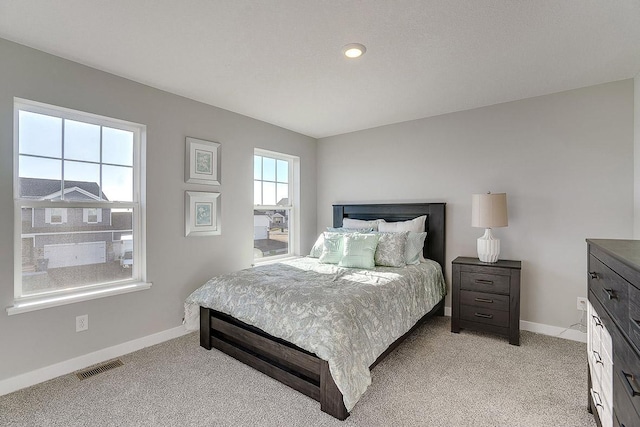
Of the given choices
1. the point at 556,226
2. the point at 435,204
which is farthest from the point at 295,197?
the point at 556,226

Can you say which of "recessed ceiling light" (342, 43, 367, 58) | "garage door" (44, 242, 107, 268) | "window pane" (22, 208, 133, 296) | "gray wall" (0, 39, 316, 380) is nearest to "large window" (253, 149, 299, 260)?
"gray wall" (0, 39, 316, 380)

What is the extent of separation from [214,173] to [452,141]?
276cm

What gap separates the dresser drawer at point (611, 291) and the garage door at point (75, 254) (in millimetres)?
3380

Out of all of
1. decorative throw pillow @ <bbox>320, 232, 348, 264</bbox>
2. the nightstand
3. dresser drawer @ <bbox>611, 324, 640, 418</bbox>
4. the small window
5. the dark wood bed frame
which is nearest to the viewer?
dresser drawer @ <bbox>611, 324, 640, 418</bbox>

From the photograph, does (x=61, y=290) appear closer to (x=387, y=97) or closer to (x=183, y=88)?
(x=183, y=88)

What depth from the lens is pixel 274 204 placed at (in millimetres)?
4262

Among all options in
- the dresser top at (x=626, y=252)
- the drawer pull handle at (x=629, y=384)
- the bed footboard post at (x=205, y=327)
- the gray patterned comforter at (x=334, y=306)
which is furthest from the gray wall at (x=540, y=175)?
the bed footboard post at (x=205, y=327)

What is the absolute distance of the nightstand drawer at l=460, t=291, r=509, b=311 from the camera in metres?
2.87

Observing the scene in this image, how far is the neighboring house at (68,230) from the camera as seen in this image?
2281 mm

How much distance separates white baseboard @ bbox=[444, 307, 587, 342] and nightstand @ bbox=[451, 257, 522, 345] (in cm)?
49

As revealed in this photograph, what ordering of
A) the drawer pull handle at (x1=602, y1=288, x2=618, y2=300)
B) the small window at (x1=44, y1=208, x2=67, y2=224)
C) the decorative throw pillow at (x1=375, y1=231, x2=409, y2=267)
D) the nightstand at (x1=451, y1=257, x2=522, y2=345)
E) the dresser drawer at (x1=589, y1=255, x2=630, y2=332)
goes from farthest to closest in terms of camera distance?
the decorative throw pillow at (x1=375, y1=231, x2=409, y2=267), the nightstand at (x1=451, y1=257, x2=522, y2=345), the small window at (x1=44, y1=208, x2=67, y2=224), the drawer pull handle at (x1=602, y1=288, x2=618, y2=300), the dresser drawer at (x1=589, y1=255, x2=630, y2=332)

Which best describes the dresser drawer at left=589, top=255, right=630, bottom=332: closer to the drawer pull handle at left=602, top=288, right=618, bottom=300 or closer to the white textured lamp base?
the drawer pull handle at left=602, top=288, right=618, bottom=300

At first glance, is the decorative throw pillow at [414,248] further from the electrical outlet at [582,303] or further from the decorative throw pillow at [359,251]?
the electrical outlet at [582,303]

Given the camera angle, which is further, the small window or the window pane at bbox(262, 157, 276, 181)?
the window pane at bbox(262, 157, 276, 181)
